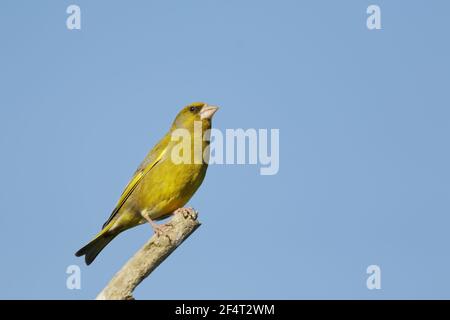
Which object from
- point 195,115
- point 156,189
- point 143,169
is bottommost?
point 156,189

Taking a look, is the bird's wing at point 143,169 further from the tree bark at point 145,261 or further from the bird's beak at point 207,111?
the tree bark at point 145,261

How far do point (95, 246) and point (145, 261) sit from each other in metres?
2.84

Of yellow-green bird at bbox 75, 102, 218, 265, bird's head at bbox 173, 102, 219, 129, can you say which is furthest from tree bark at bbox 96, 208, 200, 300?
bird's head at bbox 173, 102, 219, 129

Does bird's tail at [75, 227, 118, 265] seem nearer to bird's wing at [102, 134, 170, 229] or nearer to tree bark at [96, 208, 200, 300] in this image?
bird's wing at [102, 134, 170, 229]

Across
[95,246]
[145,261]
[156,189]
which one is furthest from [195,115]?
[145,261]

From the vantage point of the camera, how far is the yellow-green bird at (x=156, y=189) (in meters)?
10.4

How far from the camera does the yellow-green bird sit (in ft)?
34.0

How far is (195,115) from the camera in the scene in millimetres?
11242

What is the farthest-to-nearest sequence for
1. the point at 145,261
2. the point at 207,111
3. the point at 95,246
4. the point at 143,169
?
the point at 207,111, the point at 143,169, the point at 95,246, the point at 145,261

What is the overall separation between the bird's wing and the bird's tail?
0.49ft

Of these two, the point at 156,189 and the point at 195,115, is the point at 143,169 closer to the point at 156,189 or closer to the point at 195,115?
the point at 156,189

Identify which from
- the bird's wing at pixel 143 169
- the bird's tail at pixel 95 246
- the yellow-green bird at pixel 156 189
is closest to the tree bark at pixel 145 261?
the yellow-green bird at pixel 156 189
